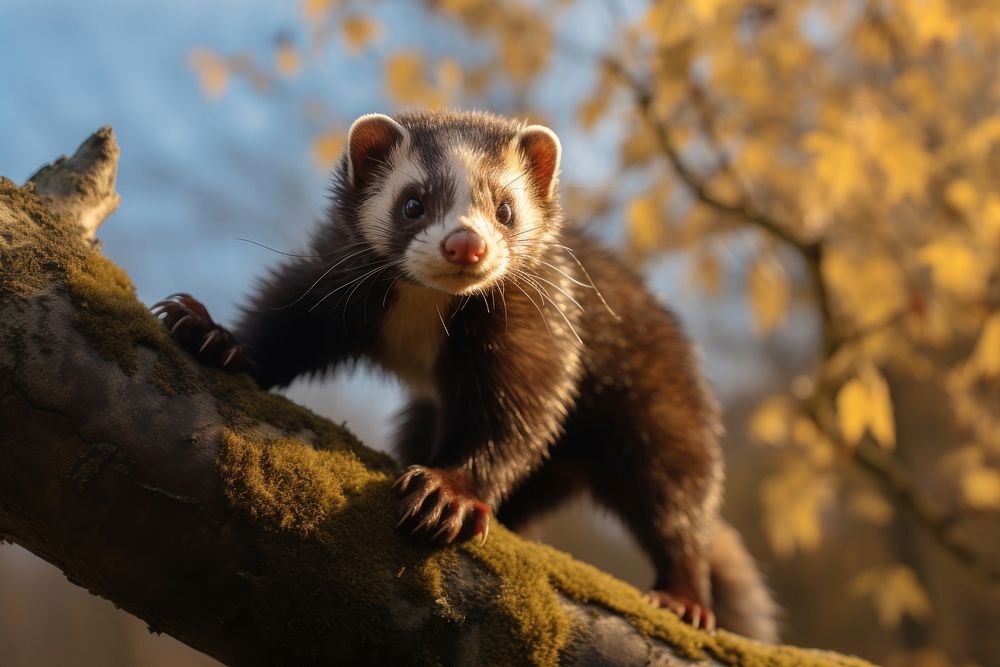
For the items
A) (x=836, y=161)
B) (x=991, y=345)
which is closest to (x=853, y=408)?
(x=991, y=345)

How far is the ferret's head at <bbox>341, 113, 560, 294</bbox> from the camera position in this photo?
251 centimetres

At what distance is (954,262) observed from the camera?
424 centimetres

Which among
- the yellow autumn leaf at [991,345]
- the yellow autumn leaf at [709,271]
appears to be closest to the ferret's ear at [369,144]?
the yellow autumn leaf at [709,271]

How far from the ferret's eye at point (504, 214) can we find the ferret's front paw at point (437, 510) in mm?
934

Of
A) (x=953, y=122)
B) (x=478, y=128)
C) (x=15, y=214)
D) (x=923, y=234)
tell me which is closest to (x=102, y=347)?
(x=15, y=214)

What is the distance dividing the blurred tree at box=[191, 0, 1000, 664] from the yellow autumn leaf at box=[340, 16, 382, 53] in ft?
0.05

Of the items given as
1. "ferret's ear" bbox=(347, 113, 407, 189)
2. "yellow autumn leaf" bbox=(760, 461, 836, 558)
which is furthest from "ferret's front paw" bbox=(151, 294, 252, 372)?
"yellow autumn leaf" bbox=(760, 461, 836, 558)

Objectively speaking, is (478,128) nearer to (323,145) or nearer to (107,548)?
(107,548)

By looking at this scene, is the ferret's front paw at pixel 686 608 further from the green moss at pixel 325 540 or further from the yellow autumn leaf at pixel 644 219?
the yellow autumn leaf at pixel 644 219

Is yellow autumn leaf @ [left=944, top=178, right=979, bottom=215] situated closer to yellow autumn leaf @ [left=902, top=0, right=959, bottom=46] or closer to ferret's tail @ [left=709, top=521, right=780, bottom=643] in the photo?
yellow autumn leaf @ [left=902, top=0, right=959, bottom=46]

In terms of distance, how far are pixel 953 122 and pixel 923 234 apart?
0.73m

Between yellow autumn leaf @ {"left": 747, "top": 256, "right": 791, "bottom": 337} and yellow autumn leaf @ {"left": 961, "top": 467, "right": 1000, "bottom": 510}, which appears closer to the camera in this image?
yellow autumn leaf @ {"left": 747, "top": 256, "right": 791, "bottom": 337}

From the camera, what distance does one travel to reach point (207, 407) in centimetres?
192

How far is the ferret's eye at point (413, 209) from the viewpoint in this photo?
8.95 ft
